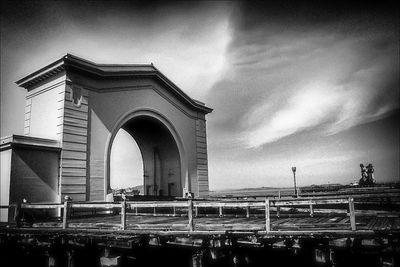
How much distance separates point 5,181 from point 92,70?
Result: 21.0ft

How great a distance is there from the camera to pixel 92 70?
53.4 feet

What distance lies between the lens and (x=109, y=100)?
1741cm

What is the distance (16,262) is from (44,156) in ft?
14.5

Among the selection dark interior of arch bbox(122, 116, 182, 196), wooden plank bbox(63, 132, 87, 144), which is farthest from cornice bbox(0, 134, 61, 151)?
dark interior of arch bbox(122, 116, 182, 196)

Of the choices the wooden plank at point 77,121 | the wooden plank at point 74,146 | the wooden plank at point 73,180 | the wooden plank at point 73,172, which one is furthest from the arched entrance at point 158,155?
the wooden plank at point 73,180

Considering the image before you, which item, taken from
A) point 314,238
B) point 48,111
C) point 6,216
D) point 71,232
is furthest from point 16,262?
point 314,238

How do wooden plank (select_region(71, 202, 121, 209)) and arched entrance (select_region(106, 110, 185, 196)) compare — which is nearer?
wooden plank (select_region(71, 202, 121, 209))

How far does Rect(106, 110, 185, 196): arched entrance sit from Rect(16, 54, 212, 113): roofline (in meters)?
2.55

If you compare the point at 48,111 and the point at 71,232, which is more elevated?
the point at 48,111

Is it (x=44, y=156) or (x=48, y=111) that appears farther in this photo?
(x=48, y=111)

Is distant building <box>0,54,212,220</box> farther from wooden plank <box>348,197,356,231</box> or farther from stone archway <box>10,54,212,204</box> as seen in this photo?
wooden plank <box>348,197,356,231</box>

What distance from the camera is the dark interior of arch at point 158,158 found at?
69.1ft

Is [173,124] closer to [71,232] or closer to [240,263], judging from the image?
[71,232]

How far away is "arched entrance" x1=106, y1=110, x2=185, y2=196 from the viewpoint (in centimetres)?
2069
